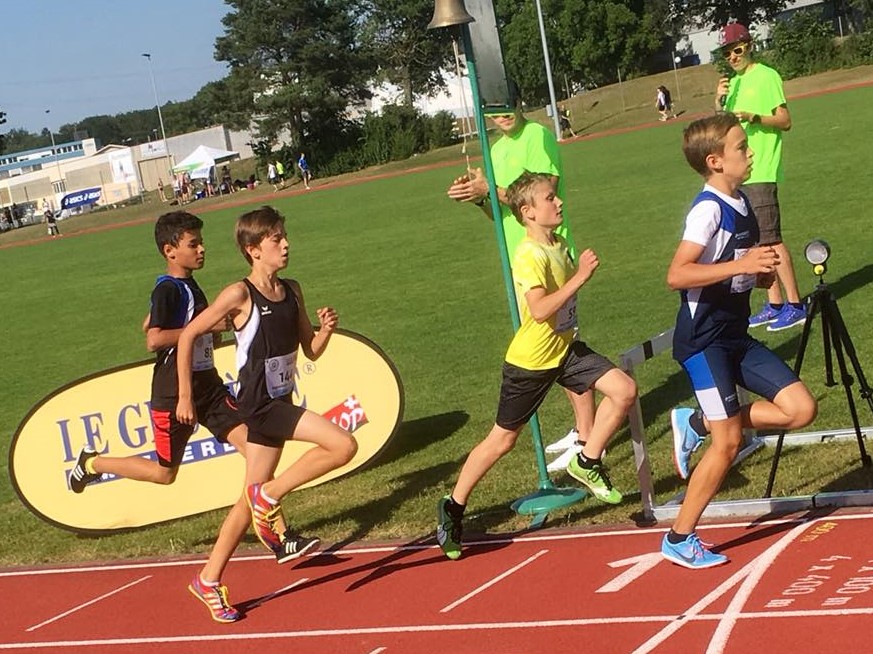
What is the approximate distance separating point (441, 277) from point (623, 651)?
43.6 ft

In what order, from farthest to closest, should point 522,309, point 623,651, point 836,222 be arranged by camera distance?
point 836,222 < point 522,309 < point 623,651

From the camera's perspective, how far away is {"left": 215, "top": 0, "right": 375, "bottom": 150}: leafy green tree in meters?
79.8

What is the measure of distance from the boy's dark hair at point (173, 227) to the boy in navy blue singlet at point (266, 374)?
2.27ft

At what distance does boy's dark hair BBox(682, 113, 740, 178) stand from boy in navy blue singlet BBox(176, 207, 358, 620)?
6.60 feet

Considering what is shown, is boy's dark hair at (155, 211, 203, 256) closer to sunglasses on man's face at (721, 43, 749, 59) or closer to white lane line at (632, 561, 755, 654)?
white lane line at (632, 561, 755, 654)

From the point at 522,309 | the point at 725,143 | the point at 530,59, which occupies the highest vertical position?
the point at 530,59

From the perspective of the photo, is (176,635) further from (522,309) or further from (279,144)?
(279,144)

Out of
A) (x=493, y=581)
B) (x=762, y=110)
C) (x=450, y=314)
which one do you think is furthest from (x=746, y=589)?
(x=450, y=314)

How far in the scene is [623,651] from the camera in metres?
4.87

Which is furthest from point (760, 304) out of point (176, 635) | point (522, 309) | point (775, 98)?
point (176, 635)

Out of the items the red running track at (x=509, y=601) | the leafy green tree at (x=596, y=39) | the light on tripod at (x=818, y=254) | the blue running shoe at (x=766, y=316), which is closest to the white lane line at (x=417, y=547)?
the red running track at (x=509, y=601)

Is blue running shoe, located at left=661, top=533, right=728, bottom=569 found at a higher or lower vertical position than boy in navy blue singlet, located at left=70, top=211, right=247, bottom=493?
lower

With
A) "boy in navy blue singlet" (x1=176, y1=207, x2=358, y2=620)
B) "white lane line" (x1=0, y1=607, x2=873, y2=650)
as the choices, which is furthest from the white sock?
"white lane line" (x1=0, y1=607, x2=873, y2=650)

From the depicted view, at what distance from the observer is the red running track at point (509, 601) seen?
498cm
